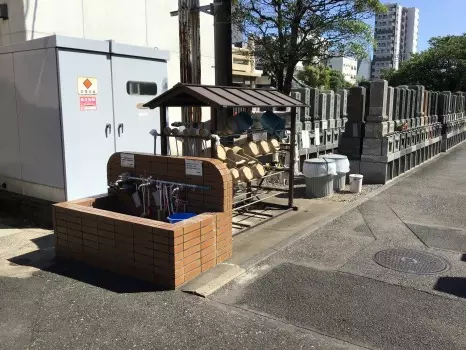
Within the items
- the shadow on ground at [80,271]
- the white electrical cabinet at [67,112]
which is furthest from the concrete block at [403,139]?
the shadow on ground at [80,271]

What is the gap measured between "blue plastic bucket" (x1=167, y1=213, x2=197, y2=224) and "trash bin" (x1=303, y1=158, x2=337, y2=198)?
400cm

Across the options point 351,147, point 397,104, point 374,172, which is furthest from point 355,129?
point 397,104

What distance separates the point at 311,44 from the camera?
35.8 ft

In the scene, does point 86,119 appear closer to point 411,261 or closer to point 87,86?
point 87,86

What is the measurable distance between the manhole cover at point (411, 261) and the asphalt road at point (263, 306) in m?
0.10

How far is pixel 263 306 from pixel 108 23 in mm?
6868

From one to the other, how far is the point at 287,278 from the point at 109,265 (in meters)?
1.85

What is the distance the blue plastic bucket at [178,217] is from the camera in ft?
15.2

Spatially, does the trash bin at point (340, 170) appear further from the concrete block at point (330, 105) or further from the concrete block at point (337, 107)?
the concrete block at point (337, 107)

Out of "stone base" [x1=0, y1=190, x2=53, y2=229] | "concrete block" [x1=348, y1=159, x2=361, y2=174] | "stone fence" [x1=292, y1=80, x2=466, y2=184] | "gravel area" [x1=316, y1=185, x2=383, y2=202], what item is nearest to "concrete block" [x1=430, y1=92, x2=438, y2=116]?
"stone fence" [x1=292, y1=80, x2=466, y2=184]

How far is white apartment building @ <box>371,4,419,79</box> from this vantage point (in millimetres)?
92312

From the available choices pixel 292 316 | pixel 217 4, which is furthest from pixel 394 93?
pixel 292 316

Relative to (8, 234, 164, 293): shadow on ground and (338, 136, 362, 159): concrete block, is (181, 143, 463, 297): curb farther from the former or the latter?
(338, 136, 362, 159): concrete block

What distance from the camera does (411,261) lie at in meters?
4.98
